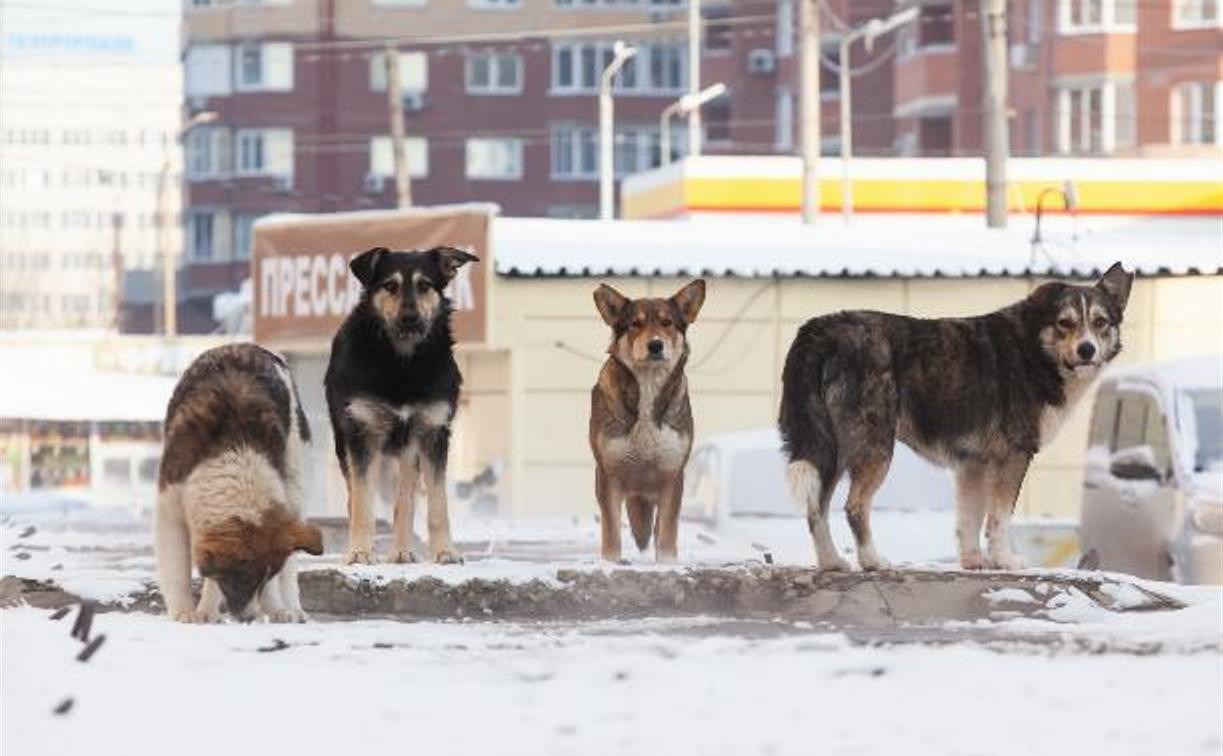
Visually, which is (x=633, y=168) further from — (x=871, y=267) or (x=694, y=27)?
(x=871, y=267)

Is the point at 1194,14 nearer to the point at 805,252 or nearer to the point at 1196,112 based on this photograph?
the point at 1196,112

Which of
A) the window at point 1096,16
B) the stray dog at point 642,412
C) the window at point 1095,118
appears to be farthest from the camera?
the window at point 1095,118

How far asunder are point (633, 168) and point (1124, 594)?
4311 inches

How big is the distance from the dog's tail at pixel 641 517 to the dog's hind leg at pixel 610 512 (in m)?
0.44

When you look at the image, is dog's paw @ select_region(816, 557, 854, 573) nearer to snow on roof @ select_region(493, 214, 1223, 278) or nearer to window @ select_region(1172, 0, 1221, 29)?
snow on roof @ select_region(493, 214, 1223, 278)

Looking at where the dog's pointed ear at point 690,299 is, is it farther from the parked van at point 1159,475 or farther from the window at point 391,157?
the window at point 391,157

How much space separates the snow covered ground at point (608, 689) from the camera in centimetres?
949

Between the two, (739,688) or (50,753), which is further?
(739,688)

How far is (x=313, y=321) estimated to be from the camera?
3972 cm

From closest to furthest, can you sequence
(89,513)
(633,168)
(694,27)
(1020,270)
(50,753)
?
(50,753) → (1020,270) → (89,513) → (694,27) → (633,168)

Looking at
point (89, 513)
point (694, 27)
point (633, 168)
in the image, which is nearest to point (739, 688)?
point (89, 513)

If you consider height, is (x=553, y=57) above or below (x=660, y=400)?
above

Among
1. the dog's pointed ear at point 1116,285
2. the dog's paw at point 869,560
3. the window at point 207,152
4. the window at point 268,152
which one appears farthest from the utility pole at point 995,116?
the window at point 207,152

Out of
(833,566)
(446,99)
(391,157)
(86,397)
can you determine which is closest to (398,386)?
(833,566)
